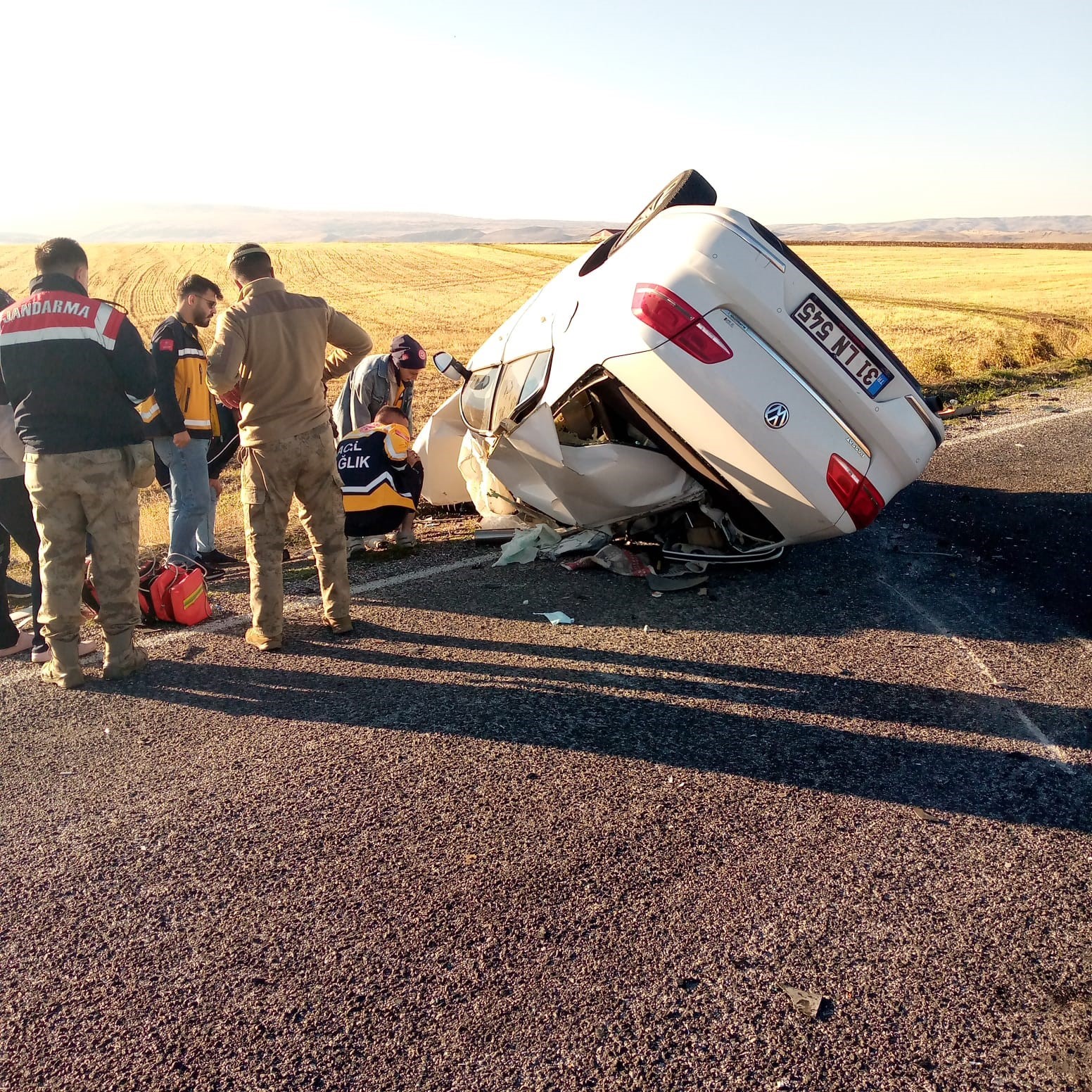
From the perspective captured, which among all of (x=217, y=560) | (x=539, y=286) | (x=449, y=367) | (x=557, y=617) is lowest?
(x=217, y=560)

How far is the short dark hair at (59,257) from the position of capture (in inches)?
161

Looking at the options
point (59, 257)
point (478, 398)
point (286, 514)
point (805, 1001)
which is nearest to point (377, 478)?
point (478, 398)

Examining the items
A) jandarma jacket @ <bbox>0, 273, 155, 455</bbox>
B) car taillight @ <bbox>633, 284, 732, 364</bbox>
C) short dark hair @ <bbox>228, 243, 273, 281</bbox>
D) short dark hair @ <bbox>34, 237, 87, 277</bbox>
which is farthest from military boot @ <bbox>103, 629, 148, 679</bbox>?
car taillight @ <bbox>633, 284, 732, 364</bbox>

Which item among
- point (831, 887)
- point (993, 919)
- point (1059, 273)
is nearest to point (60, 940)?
point (831, 887)

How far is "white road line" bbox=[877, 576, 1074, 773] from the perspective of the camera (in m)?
3.41

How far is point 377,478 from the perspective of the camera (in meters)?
5.68

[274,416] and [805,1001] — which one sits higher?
[274,416]

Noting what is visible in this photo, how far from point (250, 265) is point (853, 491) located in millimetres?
3264

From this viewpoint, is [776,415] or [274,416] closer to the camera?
[274,416]

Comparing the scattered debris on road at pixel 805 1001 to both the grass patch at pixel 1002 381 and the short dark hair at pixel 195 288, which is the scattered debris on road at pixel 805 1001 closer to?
the short dark hair at pixel 195 288

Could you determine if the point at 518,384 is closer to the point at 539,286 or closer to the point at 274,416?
the point at 274,416

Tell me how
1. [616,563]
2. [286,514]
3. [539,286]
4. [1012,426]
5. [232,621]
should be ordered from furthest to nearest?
[539,286] → [1012,426] → [616,563] → [232,621] → [286,514]

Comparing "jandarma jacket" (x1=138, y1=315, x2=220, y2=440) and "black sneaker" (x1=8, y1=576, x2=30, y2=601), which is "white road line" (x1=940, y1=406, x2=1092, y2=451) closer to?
"jandarma jacket" (x1=138, y1=315, x2=220, y2=440)

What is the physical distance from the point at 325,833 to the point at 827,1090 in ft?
5.52
